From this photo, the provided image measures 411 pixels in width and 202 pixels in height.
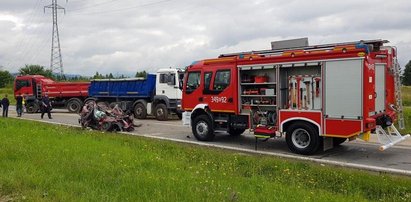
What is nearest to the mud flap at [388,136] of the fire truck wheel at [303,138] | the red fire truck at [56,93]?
the fire truck wheel at [303,138]

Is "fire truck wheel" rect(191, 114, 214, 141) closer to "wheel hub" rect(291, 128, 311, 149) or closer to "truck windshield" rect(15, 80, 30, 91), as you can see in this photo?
"wheel hub" rect(291, 128, 311, 149)

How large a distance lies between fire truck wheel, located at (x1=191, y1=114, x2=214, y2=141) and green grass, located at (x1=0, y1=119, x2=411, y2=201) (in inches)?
127

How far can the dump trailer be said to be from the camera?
74.1 feet

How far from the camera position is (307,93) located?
428 inches

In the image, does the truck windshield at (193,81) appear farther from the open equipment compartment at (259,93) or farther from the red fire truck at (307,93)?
the open equipment compartment at (259,93)

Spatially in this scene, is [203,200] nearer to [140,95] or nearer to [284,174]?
[284,174]

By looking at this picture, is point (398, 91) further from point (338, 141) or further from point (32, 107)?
point (32, 107)

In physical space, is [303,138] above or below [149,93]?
below

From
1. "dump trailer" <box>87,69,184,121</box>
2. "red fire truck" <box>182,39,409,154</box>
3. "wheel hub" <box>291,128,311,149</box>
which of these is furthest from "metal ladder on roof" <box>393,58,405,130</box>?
"dump trailer" <box>87,69,184,121</box>

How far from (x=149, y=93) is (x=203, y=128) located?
10623mm

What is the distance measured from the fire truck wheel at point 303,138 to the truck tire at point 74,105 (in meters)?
21.6

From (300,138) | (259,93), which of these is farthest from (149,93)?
(300,138)

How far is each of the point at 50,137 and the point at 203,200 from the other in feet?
26.6

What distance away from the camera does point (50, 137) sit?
1227 centimetres
